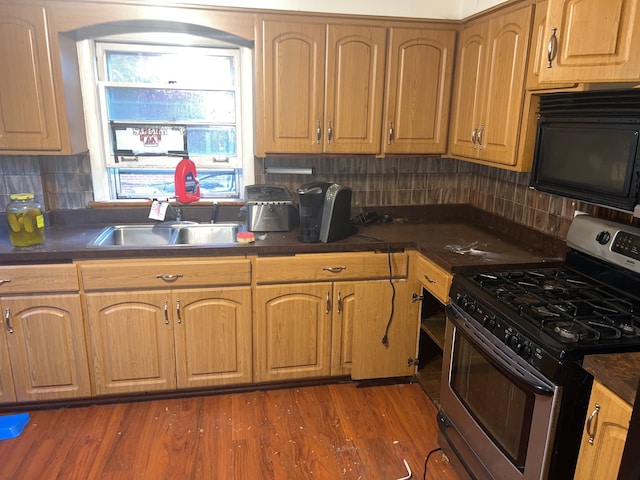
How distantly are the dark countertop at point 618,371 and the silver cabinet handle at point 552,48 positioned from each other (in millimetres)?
1043

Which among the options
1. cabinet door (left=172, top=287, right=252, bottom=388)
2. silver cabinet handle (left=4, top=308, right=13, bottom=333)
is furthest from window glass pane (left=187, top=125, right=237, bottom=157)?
silver cabinet handle (left=4, top=308, right=13, bottom=333)

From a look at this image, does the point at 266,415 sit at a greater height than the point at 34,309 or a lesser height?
lesser

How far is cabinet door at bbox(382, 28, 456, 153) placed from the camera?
246cm

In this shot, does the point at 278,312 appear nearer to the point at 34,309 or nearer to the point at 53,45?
the point at 34,309

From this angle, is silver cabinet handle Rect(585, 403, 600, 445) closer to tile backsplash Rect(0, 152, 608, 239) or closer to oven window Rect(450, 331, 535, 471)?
oven window Rect(450, 331, 535, 471)

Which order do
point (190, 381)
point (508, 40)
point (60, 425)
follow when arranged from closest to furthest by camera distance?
point (508, 40), point (60, 425), point (190, 381)

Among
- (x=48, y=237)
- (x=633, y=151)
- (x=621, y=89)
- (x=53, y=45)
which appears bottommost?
(x=48, y=237)

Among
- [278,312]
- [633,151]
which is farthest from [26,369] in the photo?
[633,151]

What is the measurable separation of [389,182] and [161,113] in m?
1.40

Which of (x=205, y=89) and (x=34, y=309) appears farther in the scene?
(x=205, y=89)

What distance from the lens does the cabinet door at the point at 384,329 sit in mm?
2428

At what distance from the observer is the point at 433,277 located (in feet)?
7.33

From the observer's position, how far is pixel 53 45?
2205 millimetres

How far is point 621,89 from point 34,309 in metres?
2.53
